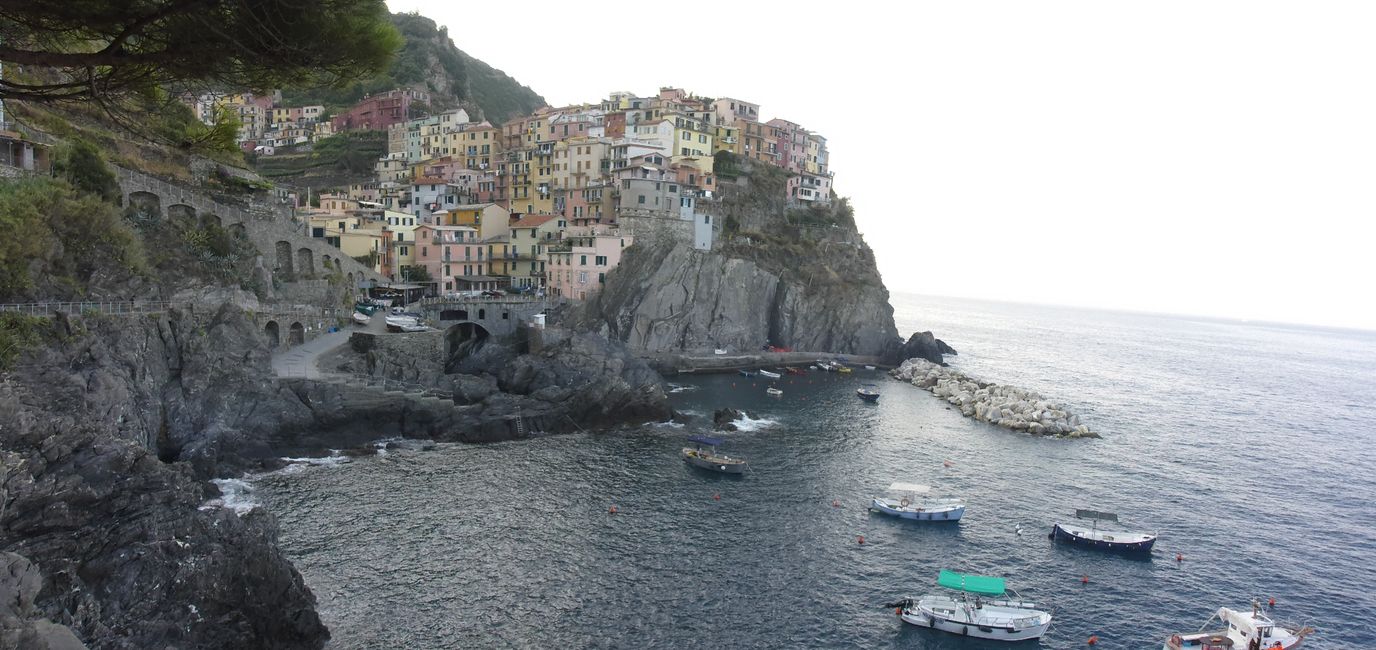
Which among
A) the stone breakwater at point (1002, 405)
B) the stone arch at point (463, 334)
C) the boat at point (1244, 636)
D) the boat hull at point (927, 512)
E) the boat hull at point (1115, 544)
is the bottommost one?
the boat at point (1244, 636)

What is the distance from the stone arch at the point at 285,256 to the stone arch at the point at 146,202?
9.14 m

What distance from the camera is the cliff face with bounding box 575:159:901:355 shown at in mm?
72250

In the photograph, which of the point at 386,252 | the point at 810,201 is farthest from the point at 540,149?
the point at 810,201

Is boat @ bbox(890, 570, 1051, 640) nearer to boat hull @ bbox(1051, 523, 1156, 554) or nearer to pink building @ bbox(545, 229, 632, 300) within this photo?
boat hull @ bbox(1051, 523, 1156, 554)

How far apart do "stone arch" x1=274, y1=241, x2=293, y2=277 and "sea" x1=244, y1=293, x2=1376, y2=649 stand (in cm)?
2080

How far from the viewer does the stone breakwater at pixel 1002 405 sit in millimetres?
56406

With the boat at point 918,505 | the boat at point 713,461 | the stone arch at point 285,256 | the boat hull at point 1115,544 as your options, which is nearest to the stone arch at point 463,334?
the stone arch at point 285,256

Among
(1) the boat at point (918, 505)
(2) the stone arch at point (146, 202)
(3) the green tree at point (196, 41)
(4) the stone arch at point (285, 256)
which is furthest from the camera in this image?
(4) the stone arch at point (285, 256)

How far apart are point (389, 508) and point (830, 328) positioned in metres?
61.3

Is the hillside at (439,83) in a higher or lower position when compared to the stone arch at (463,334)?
higher

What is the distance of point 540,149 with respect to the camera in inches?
3465

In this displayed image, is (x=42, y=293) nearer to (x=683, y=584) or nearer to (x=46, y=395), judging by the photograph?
(x=46, y=395)

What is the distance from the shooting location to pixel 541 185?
281 ft

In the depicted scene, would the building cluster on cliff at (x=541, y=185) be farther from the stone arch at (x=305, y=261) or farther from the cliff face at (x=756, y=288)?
the stone arch at (x=305, y=261)
